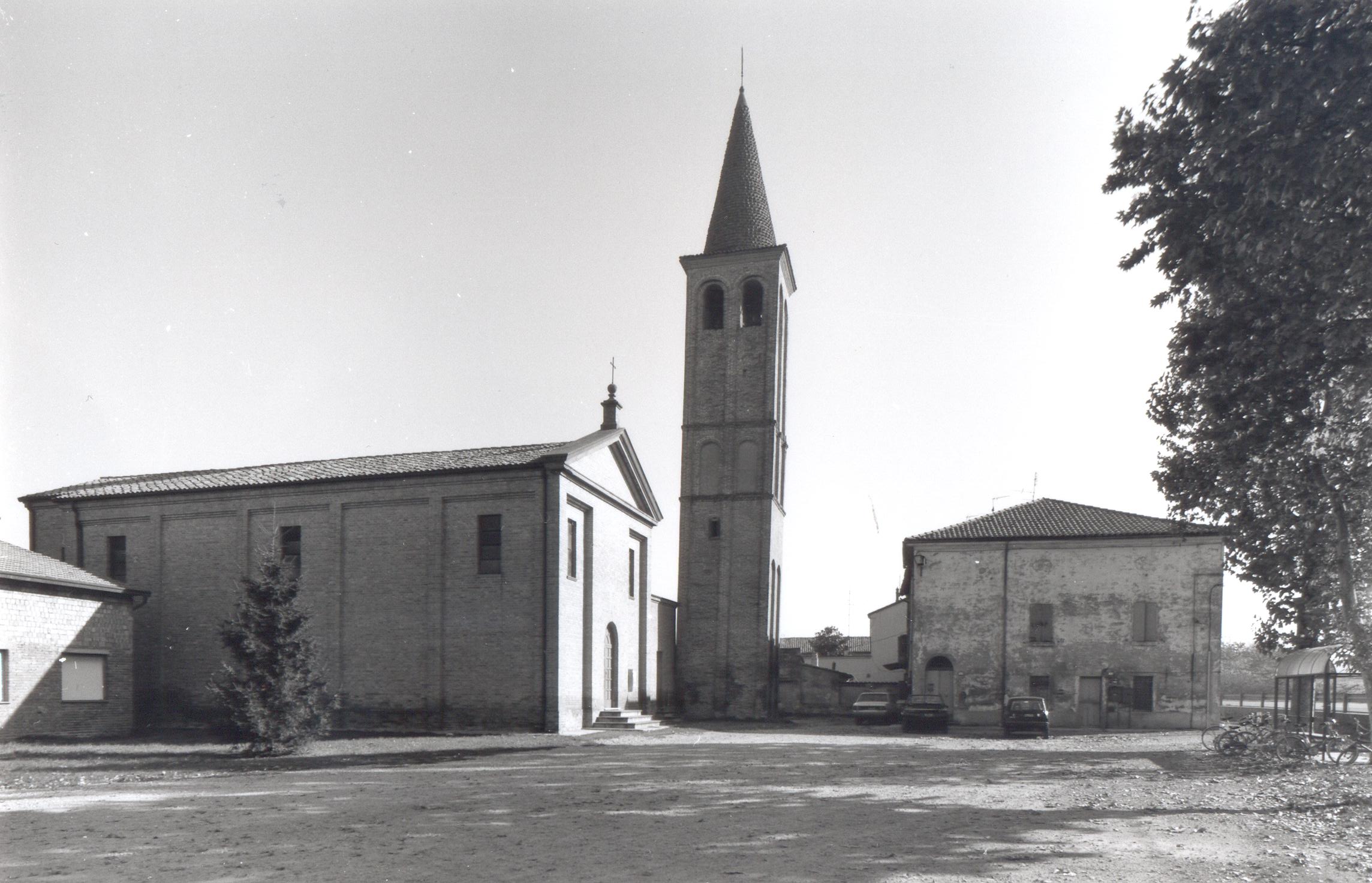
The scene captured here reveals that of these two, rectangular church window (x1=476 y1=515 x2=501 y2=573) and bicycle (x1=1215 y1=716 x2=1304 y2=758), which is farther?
rectangular church window (x1=476 y1=515 x2=501 y2=573)

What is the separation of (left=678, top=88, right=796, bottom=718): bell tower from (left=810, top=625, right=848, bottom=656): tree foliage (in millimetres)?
32463

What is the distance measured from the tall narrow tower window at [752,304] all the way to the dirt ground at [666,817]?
21318 millimetres

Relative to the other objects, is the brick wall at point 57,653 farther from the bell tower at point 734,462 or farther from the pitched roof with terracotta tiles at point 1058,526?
the pitched roof with terracotta tiles at point 1058,526

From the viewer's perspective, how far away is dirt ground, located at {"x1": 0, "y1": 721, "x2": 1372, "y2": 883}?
8094mm

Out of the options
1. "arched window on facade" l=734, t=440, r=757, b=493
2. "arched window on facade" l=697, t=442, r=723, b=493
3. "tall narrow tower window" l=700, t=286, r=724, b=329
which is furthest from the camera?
"tall narrow tower window" l=700, t=286, r=724, b=329

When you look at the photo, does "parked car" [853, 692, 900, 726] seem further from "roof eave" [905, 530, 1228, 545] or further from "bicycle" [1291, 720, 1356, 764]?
"bicycle" [1291, 720, 1356, 764]

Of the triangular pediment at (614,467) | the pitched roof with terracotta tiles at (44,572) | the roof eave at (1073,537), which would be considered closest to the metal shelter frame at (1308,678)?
the roof eave at (1073,537)

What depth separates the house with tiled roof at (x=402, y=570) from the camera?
2395 centimetres

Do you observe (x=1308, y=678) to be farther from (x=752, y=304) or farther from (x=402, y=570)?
(x=752, y=304)

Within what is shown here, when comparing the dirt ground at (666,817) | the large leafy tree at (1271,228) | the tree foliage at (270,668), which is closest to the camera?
the dirt ground at (666,817)

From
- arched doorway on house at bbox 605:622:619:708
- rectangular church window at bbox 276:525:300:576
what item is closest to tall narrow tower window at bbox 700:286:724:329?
arched doorway on house at bbox 605:622:619:708

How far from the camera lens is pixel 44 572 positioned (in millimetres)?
22562

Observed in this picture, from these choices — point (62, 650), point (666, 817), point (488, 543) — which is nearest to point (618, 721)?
point (488, 543)

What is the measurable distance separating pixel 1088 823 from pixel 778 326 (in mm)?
27702
